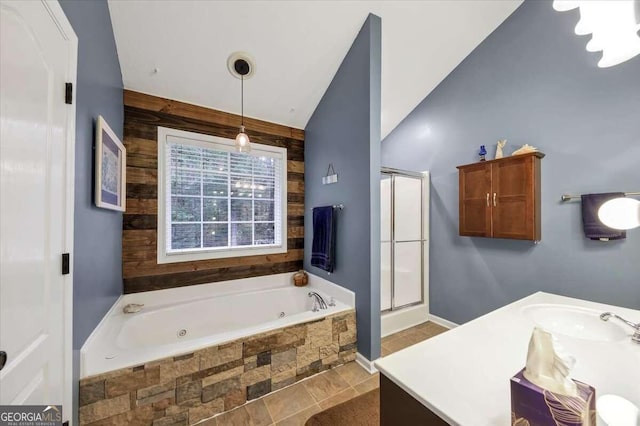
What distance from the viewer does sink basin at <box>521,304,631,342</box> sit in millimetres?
1186

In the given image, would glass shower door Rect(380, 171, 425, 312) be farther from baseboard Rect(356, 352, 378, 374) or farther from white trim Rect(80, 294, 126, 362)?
white trim Rect(80, 294, 126, 362)

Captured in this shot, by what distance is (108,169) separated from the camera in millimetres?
1656

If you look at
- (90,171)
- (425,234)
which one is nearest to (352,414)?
(425,234)

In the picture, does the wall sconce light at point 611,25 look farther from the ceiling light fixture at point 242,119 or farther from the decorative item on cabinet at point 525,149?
the ceiling light fixture at point 242,119

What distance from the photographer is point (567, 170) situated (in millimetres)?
2021

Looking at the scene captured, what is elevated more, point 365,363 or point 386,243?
point 386,243

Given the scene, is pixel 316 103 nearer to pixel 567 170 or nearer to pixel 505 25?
pixel 505 25

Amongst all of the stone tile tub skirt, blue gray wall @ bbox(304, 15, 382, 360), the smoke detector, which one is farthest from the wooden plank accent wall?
the stone tile tub skirt

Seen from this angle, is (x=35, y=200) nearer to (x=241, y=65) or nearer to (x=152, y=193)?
(x=152, y=193)

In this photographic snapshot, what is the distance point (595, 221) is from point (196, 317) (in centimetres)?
363

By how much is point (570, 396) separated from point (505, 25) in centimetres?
329

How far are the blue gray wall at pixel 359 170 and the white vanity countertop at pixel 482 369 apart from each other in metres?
1.13

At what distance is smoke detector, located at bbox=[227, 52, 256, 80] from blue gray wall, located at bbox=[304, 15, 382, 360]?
2.81ft

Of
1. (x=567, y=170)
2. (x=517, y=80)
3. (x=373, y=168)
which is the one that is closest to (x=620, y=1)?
(x=373, y=168)
